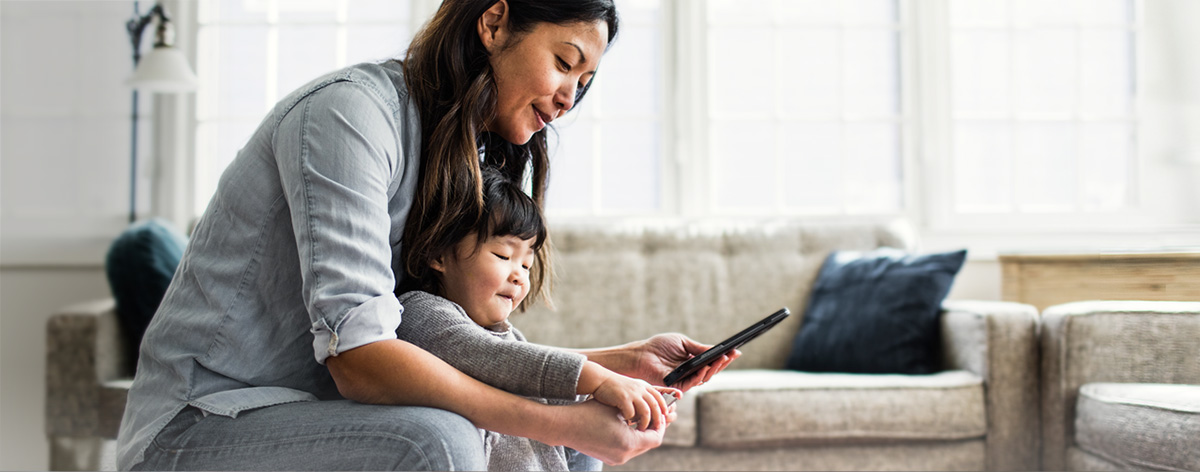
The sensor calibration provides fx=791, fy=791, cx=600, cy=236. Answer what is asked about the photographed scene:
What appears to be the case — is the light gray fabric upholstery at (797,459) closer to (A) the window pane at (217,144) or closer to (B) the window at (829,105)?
(B) the window at (829,105)

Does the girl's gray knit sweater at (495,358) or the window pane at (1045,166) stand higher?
the window pane at (1045,166)

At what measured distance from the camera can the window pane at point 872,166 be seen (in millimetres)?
2920

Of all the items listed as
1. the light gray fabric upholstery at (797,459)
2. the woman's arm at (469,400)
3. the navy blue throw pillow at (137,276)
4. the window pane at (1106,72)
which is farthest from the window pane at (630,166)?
the woman's arm at (469,400)

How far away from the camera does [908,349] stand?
6.67ft

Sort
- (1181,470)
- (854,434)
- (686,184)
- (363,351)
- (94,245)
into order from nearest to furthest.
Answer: (363,351)
(1181,470)
(854,434)
(94,245)
(686,184)

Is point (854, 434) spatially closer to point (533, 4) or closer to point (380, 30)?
point (533, 4)

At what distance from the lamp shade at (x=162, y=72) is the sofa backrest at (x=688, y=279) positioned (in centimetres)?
124

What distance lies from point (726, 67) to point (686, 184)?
0.46 meters

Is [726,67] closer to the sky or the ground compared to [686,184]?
closer to the sky

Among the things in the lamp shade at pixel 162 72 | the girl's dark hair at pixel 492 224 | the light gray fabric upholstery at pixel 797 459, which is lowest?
the light gray fabric upholstery at pixel 797 459

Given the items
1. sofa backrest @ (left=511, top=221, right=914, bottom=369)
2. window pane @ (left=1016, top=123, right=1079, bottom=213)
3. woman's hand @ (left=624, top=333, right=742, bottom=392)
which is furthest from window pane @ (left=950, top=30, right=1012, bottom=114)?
woman's hand @ (left=624, top=333, right=742, bottom=392)

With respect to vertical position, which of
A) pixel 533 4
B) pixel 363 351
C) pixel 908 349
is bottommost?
pixel 908 349

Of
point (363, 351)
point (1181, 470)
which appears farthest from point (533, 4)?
→ point (1181, 470)

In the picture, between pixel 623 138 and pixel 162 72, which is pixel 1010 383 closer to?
pixel 623 138
